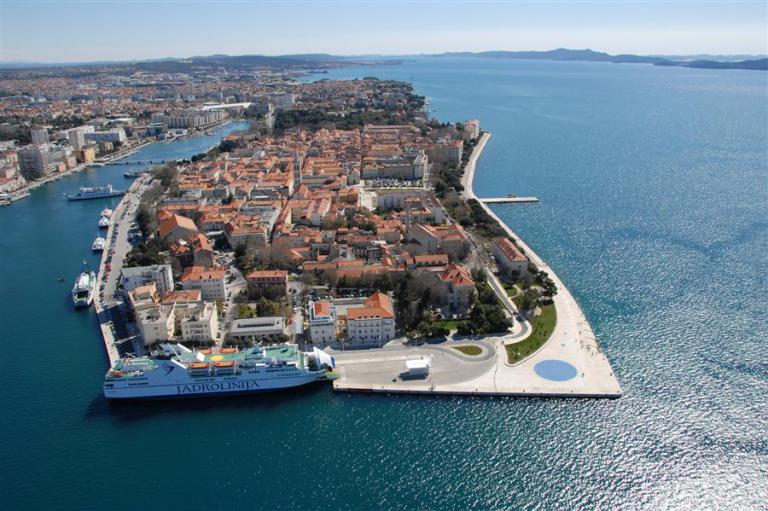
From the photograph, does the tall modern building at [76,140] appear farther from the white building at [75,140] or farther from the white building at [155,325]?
the white building at [155,325]

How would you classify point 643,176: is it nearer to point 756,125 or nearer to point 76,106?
point 756,125

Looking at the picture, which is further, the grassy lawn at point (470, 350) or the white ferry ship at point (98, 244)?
the white ferry ship at point (98, 244)

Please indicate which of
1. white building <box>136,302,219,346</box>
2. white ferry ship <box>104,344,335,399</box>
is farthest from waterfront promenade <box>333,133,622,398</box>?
white building <box>136,302,219,346</box>

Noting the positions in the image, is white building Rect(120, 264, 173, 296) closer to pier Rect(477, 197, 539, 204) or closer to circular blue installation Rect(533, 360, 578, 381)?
circular blue installation Rect(533, 360, 578, 381)

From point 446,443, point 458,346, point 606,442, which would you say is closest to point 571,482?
point 606,442

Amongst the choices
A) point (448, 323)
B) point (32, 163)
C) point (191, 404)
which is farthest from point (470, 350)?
point (32, 163)

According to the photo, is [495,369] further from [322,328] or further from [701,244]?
[701,244]

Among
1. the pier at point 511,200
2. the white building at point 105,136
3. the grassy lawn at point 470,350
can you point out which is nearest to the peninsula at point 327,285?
the grassy lawn at point 470,350
